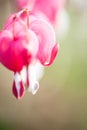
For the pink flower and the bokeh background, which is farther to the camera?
the bokeh background

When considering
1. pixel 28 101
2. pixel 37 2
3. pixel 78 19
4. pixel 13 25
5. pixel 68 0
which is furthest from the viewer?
pixel 28 101

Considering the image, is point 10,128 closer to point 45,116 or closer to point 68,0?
point 45,116

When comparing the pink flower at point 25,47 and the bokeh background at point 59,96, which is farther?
the bokeh background at point 59,96

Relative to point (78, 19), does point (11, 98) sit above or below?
below

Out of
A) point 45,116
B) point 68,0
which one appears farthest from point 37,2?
point 45,116

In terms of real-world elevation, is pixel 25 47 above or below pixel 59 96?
above
